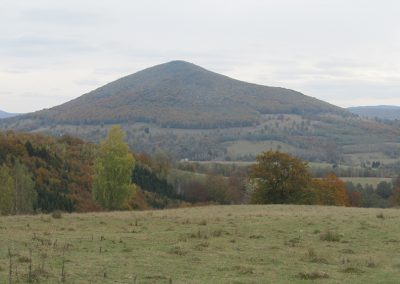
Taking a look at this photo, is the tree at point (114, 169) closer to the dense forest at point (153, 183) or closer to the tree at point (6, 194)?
the dense forest at point (153, 183)

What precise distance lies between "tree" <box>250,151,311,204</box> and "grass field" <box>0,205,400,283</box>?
2580 centimetres

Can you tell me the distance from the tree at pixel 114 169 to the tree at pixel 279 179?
1509cm

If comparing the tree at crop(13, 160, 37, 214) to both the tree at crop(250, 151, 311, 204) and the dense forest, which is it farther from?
the tree at crop(250, 151, 311, 204)

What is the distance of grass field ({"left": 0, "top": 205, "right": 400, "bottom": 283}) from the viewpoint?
50.3ft

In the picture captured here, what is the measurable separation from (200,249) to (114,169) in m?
32.1

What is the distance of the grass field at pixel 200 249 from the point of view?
50.3 ft

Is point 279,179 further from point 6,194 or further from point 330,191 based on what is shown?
point 6,194

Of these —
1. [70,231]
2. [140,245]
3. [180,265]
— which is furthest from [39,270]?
[70,231]

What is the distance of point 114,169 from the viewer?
168 ft

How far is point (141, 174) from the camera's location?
152250 mm

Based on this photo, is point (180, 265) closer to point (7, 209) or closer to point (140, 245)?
point (140, 245)

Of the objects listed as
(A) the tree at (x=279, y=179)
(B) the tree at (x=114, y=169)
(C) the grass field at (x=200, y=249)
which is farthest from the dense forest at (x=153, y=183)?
(C) the grass field at (x=200, y=249)

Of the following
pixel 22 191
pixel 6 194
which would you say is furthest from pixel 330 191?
pixel 22 191

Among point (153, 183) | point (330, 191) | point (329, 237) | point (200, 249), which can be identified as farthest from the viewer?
point (153, 183)
